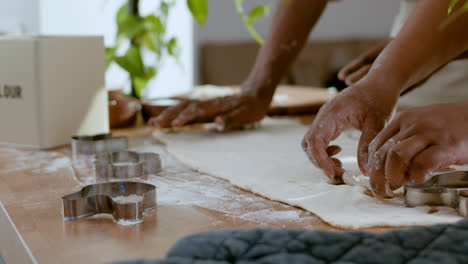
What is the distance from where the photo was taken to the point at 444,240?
21.0 inches

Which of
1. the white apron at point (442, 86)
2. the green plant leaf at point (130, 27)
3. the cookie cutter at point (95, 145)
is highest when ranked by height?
the green plant leaf at point (130, 27)

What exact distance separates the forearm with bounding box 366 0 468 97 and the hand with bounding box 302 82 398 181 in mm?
42

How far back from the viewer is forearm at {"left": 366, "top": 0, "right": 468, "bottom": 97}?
3.11 ft

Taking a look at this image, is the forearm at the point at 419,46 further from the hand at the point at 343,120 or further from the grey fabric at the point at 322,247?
the grey fabric at the point at 322,247

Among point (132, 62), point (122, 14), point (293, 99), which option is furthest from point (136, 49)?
point (293, 99)

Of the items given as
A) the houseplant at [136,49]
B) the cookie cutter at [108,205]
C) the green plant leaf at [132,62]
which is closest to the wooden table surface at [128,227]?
the cookie cutter at [108,205]

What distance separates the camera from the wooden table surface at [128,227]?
61 cm

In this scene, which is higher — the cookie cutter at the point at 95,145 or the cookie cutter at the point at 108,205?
the cookie cutter at the point at 95,145

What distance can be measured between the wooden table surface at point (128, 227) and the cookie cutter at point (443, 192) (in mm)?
146

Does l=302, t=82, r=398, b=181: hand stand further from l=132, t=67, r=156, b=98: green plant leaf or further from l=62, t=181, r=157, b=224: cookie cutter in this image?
l=132, t=67, r=156, b=98: green plant leaf

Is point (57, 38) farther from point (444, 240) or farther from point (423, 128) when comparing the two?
point (444, 240)

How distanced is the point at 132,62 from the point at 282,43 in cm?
47

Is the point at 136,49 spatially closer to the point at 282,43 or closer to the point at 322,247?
the point at 282,43

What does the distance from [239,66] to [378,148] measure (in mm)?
3730
